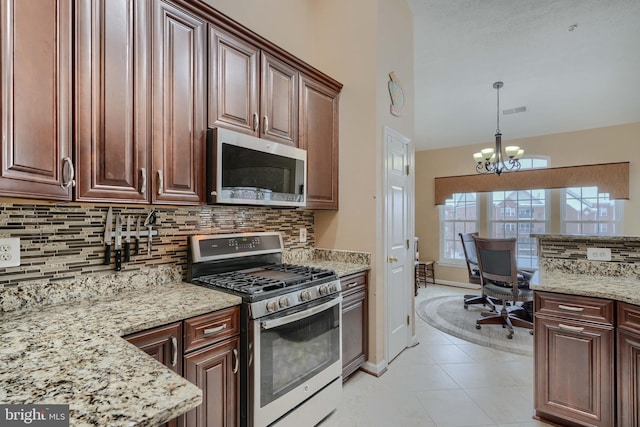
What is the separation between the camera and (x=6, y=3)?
1.13m

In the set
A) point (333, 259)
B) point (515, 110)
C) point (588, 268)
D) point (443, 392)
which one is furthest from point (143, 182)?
point (515, 110)

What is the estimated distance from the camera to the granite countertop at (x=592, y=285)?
1725 millimetres

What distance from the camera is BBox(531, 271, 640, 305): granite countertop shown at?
1725mm

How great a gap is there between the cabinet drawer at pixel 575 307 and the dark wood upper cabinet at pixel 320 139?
5.39 ft

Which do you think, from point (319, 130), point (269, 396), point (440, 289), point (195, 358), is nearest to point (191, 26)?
point (319, 130)

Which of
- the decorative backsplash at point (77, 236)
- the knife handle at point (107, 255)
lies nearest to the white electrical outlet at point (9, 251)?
the decorative backsplash at point (77, 236)

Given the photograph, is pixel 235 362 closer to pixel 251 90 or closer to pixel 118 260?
pixel 118 260

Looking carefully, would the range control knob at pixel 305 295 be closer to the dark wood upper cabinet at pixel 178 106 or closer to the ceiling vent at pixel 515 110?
the dark wood upper cabinet at pixel 178 106

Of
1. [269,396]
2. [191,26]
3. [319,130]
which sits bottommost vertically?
[269,396]

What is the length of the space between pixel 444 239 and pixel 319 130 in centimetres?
428

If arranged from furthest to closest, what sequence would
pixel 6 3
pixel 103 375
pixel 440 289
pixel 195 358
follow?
pixel 440 289 < pixel 195 358 < pixel 6 3 < pixel 103 375

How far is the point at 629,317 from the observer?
1669mm

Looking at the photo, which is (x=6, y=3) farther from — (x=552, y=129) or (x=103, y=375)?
(x=552, y=129)

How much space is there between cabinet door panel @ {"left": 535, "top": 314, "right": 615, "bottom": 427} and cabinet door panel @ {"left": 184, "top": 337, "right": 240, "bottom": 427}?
1848mm
